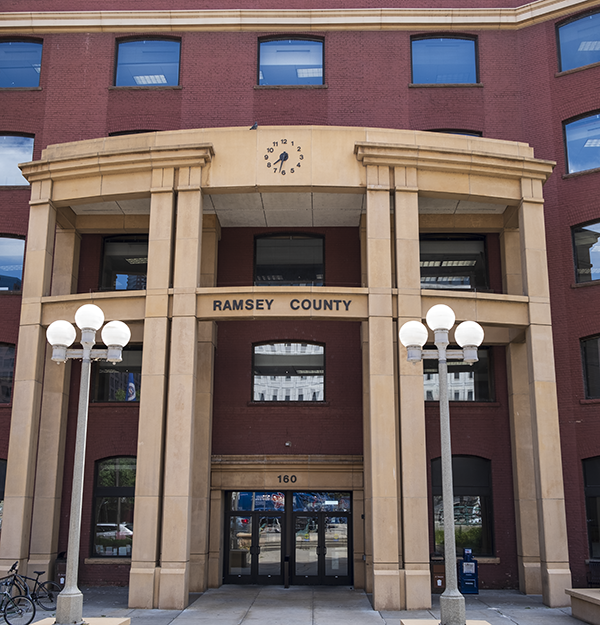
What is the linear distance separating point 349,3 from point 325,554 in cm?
1844

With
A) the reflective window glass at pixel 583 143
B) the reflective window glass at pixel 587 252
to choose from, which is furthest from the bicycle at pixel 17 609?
the reflective window glass at pixel 583 143

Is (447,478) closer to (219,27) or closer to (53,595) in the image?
(53,595)

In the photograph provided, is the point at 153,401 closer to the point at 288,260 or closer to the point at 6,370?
the point at 6,370

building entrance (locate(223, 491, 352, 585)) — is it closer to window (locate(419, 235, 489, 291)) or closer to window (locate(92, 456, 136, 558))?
window (locate(92, 456, 136, 558))

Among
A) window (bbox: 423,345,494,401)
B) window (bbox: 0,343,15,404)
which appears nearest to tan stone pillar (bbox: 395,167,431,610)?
window (bbox: 423,345,494,401)

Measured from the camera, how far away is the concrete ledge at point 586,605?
14.9 metres

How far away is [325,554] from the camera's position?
69.6 feet

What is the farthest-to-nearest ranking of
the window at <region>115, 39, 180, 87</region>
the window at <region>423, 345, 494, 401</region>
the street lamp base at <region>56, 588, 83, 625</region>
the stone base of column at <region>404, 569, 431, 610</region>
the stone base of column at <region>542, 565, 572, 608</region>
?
1. the window at <region>115, 39, 180, 87</region>
2. the window at <region>423, 345, 494, 401</region>
3. the stone base of column at <region>542, 565, 572, 608</region>
4. the stone base of column at <region>404, 569, 431, 610</region>
5. the street lamp base at <region>56, 588, 83, 625</region>

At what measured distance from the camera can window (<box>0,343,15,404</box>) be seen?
22.2m

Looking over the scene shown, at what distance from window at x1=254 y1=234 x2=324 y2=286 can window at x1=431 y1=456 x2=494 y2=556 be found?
283 inches

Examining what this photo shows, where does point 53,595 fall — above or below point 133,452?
below

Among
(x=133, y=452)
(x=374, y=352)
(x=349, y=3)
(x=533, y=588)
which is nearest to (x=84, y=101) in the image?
(x=349, y=3)

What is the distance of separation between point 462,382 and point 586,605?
27.0 feet

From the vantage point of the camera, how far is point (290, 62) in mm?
23859
